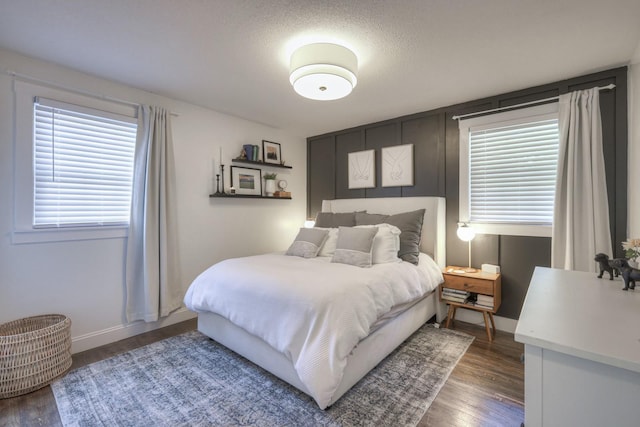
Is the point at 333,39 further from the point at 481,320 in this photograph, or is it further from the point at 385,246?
the point at 481,320

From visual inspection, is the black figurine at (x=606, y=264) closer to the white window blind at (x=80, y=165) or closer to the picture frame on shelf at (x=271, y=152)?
the picture frame on shelf at (x=271, y=152)

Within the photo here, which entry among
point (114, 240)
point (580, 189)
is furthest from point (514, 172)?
point (114, 240)

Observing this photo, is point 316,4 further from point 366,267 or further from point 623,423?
point 623,423

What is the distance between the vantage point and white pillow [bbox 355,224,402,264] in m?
2.65

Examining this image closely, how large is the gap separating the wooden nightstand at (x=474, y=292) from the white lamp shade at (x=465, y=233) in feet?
1.17

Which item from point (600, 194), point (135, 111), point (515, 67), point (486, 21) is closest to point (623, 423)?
point (486, 21)

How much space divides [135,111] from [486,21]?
10.1 feet

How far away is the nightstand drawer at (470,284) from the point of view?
2.67 meters

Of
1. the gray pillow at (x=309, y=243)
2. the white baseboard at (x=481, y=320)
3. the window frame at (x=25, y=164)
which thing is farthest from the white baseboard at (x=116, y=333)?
the white baseboard at (x=481, y=320)

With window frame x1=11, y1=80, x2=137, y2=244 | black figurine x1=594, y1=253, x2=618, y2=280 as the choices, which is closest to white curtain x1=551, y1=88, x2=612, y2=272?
black figurine x1=594, y1=253, x2=618, y2=280

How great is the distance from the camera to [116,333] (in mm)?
2711

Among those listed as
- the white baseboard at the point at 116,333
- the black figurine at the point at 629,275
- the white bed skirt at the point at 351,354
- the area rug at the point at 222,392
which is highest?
the black figurine at the point at 629,275

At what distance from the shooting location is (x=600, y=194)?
7.73 feet

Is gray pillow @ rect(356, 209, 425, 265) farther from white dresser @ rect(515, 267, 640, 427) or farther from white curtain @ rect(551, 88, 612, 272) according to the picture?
white dresser @ rect(515, 267, 640, 427)
